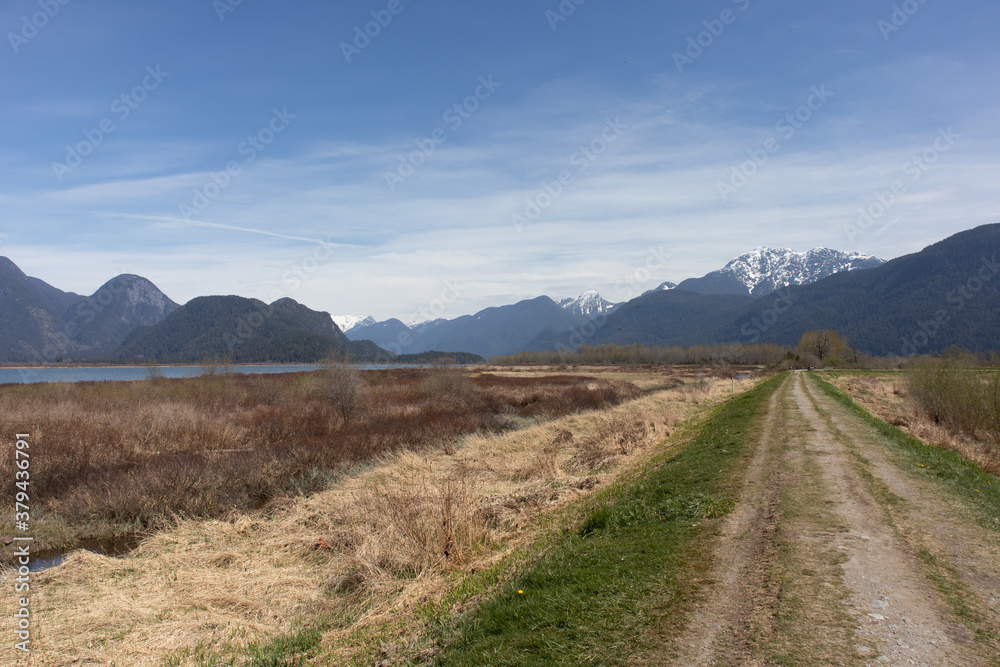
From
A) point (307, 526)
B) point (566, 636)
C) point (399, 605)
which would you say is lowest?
point (307, 526)

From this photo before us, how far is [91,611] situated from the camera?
7781 millimetres

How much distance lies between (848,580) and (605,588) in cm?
275

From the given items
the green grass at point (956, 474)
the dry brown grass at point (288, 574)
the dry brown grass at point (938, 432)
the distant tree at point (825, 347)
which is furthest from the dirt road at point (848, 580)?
the distant tree at point (825, 347)

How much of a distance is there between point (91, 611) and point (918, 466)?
17007 mm

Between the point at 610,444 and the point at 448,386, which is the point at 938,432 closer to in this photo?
the point at 610,444

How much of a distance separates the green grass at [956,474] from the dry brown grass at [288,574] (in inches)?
291

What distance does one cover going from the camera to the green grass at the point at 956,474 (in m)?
8.12

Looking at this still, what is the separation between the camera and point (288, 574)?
941cm

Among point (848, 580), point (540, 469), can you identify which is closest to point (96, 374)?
point (540, 469)

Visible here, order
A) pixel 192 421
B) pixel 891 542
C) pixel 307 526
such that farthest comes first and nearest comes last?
pixel 192 421 → pixel 307 526 → pixel 891 542

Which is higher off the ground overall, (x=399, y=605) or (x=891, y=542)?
(x=891, y=542)

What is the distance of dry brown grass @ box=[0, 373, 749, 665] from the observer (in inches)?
265

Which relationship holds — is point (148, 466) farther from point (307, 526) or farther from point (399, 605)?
point (399, 605)

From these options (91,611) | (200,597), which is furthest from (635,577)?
(91,611)
